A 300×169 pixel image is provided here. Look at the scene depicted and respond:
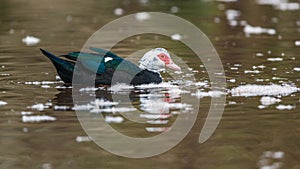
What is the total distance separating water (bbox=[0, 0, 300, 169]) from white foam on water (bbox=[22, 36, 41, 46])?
138mm

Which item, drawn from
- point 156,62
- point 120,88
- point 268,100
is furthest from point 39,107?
point 268,100

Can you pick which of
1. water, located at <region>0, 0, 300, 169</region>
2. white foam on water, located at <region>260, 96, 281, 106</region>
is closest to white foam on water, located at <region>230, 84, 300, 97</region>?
water, located at <region>0, 0, 300, 169</region>

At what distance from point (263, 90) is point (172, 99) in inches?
44.0

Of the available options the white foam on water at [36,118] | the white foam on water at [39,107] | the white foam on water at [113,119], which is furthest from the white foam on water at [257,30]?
the white foam on water at [36,118]

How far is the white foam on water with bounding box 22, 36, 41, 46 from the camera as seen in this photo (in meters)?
13.4

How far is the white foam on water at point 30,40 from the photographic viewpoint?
528 inches

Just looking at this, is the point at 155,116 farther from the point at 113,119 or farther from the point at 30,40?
the point at 30,40

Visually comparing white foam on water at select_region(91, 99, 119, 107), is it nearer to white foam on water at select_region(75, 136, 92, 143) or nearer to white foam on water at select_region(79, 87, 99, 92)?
white foam on water at select_region(79, 87, 99, 92)

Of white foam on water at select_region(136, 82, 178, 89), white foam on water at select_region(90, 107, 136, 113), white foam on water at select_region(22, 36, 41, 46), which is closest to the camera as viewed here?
white foam on water at select_region(90, 107, 136, 113)

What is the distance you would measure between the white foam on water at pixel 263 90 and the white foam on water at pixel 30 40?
536cm

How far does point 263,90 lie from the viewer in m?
8.93

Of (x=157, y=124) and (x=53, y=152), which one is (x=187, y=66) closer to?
(x=157, y=124)

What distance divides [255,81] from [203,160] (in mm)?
3351

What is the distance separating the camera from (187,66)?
10.8 meters
